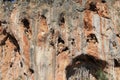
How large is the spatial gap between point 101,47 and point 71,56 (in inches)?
47.5

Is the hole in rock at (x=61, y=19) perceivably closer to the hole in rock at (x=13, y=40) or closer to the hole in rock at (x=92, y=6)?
the hole in rock at (x=92, y=6)

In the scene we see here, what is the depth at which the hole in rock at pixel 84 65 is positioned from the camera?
18625mm

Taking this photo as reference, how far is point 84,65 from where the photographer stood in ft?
62.2

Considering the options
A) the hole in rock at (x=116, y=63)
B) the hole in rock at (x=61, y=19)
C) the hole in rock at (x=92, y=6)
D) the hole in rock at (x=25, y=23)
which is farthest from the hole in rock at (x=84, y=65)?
the hole in rock at (x=25, y=23)

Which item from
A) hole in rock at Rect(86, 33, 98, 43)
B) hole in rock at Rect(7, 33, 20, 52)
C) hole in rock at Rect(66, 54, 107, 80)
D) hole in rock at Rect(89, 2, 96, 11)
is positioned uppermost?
hole in rock at Rect(89, 2, 96, 11)

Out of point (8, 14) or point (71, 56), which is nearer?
point (71, 56)

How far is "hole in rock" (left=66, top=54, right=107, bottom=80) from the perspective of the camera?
18625mm

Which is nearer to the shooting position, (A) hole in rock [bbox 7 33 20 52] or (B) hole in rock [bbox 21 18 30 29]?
(B) hole in rock [bbox 21 18 30 29]

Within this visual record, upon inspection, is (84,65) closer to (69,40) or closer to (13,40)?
Result: (69,40)

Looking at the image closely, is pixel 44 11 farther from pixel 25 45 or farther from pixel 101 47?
pixel 101 47

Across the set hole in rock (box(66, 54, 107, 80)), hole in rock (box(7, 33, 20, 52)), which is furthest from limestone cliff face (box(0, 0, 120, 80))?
hole in rock (box(7, 33, 20, 52))

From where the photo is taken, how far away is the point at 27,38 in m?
19.6

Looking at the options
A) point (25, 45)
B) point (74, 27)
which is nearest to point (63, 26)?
point (74, 27)

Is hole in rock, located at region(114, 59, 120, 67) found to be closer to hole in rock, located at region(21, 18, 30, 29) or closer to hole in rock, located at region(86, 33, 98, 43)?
hole in rock, located at region(86, 33, 98, 43)
